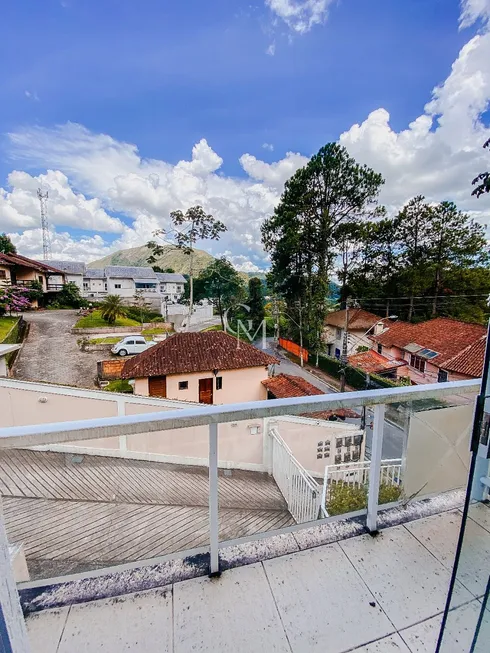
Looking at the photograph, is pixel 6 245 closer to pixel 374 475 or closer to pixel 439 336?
pixel 439 336

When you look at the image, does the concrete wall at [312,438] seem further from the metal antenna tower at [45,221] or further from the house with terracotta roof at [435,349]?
the metal antenna tower at [45,221]

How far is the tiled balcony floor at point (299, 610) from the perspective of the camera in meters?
0.93

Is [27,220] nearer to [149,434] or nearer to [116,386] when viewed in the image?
[116,386]

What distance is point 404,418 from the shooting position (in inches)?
54.9

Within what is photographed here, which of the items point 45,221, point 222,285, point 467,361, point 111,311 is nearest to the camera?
point 467,361

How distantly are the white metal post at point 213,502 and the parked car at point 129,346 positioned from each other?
14.0m

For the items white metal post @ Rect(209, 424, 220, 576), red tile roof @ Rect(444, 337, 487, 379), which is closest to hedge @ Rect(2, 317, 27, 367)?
white metal post @ Rect(209, 424, 220, 576)

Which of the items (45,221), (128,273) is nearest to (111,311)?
(128,273)

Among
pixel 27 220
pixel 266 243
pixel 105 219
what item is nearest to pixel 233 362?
pixel 266 243

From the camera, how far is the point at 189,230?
18172mm

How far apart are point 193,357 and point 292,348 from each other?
1100cm

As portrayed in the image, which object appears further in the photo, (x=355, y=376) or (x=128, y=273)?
(x=128, y=273)

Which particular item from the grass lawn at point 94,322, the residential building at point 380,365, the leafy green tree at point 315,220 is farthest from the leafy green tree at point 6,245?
the residential building at point 380,365

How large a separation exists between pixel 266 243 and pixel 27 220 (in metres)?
26.6
